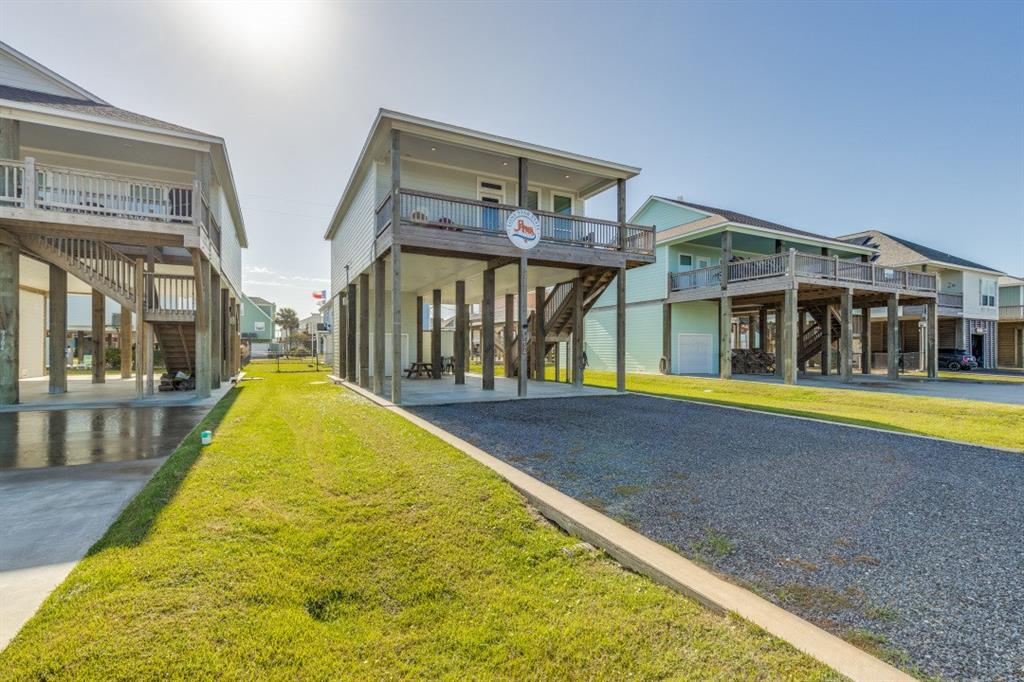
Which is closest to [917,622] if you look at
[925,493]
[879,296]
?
[925,493]

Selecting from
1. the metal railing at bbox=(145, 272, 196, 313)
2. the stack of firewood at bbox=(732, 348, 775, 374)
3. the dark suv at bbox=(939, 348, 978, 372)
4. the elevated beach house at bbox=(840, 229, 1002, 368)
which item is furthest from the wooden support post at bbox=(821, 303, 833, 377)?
the metal railing at bbox=(145, 272, 196, 313)

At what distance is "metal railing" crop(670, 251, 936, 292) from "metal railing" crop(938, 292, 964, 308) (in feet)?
33.6

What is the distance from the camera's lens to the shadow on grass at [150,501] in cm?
320

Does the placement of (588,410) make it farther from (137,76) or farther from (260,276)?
(260,276)

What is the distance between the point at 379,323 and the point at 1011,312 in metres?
43.5

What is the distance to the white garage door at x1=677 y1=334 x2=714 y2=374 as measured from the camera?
840 inches

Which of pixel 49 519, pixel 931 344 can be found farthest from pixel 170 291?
pixel 931 344

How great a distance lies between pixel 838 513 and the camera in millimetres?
3953

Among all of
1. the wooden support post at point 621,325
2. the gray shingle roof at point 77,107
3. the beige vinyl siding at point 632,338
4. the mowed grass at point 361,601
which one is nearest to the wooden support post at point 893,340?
the beige vinyl siding at point 632,338

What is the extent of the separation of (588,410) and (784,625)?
7410 mm

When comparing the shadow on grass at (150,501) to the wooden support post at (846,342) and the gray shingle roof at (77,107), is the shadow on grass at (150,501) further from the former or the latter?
the wooden support post at (846,342)

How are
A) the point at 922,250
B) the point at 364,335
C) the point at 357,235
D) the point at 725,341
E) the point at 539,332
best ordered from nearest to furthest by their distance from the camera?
the point at 364,335 → the point at 357,235 → the point at 539,332 → the point at 725,341 → the point at 922,250

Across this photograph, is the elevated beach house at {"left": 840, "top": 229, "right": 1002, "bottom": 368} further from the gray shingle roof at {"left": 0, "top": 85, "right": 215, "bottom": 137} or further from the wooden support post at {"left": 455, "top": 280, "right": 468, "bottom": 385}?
the gray shingle roof at {"left": 0, "top": 85, "right": 215, "bottom": 137}

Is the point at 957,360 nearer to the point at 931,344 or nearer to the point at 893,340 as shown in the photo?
the point at 931,344
